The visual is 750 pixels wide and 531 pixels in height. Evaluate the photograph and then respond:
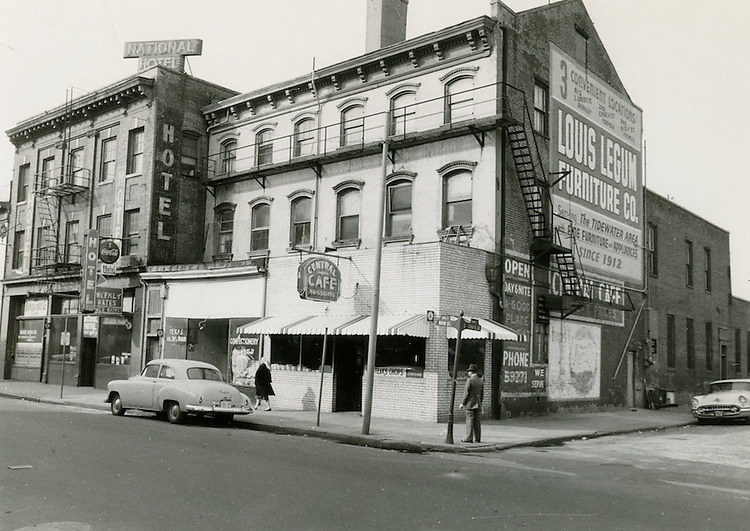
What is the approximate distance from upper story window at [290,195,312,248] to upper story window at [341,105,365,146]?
259cm

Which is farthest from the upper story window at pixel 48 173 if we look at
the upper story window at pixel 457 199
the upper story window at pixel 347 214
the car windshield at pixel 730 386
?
the car windshield at pixel 730 386

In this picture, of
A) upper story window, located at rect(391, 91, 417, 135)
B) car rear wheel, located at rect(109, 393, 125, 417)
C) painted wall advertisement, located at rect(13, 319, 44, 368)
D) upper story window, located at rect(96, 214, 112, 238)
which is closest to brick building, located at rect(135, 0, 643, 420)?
upper story window, located at rect(391, 91, 417, 135)

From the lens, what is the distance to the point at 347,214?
24.7 m

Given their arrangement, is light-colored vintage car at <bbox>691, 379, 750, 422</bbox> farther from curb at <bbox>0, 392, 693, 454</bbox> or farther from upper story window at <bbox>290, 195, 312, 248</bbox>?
upper story window at <bbox>290, 195, 312, 248</bbox>

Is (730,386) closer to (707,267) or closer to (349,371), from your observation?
(707,267)

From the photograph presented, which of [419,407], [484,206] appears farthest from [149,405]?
[484,206]

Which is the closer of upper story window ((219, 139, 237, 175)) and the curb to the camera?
the curb

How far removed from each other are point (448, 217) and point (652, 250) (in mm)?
12684

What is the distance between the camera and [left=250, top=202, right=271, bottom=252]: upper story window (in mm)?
27266

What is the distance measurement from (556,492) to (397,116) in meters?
16.5

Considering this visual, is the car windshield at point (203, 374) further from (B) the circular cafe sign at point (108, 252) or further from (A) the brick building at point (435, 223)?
(B) the circular cafe sign at point (108, 252)

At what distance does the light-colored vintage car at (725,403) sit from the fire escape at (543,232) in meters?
5.22

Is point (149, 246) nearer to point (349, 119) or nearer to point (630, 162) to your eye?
point (349, 119)

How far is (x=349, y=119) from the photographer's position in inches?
993
